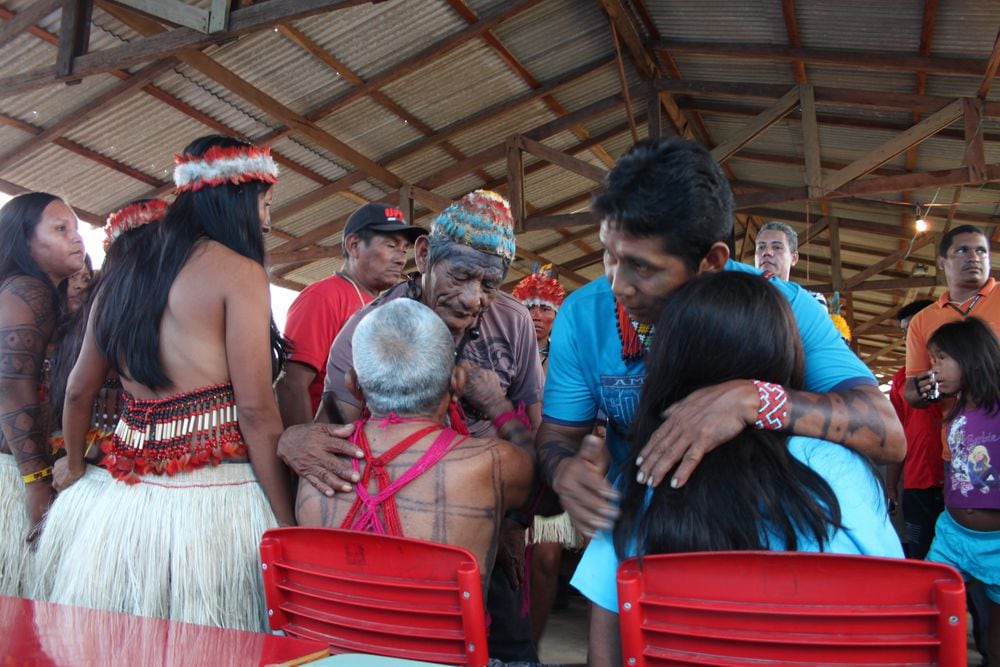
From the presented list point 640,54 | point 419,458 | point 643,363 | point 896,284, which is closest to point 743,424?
point 643,363

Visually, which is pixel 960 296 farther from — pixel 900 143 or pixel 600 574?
pixel 900 143

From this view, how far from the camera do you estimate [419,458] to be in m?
1.67

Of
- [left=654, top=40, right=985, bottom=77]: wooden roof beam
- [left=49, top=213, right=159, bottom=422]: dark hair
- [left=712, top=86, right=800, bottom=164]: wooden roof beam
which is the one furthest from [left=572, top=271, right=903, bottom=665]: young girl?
[left=712, top=86, right=800, bottom=164]: wooden roof beam

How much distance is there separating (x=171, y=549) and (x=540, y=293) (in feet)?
11.7

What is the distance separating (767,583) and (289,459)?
1.18 m

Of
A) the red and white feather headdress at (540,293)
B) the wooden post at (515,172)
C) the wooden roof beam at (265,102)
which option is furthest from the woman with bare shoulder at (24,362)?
the wooden post at (515,172)

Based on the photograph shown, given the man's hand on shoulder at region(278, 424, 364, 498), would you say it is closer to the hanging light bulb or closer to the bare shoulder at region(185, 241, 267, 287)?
the bare shoulder at region(185, 241, 267, 287)

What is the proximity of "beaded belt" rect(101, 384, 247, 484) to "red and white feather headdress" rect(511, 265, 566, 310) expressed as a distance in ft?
10.7

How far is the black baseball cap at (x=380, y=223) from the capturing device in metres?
3.28

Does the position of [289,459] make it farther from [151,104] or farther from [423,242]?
[151,104]

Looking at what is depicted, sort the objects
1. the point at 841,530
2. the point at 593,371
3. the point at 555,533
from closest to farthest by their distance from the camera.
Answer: the point at 841,530, the point at 593,371, the point at 555,533

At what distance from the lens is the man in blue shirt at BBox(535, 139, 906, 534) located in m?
1.28

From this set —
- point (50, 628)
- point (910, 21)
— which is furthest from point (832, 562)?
point (910, 21)

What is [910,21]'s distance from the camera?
5.88 m
